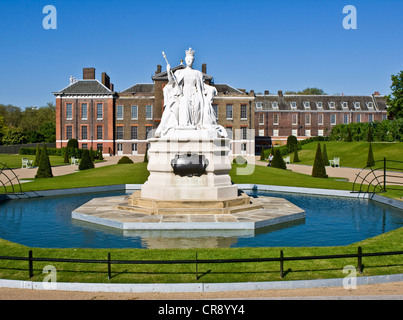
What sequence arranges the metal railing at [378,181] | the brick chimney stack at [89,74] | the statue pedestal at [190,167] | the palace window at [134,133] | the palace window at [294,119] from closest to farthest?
1. the statue pedestal at [190,167]
2. the metal railing at [378,181]
3. the brick chimney stack at [89,74]
4. the palace window at [134,133]
5. the palace window at [294,119]

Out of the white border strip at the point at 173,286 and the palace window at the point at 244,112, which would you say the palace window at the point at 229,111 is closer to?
the palace window at the point at 244,112

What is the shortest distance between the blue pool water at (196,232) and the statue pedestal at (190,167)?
2409mm

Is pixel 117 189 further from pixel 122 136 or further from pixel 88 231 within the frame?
pixel 122 136

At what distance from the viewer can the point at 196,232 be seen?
1079 centimetres

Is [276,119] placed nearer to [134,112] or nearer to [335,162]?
[134,112]

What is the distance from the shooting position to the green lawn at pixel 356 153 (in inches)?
1561

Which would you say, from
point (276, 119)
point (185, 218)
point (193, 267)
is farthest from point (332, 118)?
point (193, 267)

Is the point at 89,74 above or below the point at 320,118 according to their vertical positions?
above

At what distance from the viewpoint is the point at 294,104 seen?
7644 centimetres

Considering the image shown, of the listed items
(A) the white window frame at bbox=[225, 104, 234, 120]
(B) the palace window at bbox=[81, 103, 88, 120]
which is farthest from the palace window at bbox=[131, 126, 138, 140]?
(A) the white window frame at bbox=[225, 104, 234, 120]

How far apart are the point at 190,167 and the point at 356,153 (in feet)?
119

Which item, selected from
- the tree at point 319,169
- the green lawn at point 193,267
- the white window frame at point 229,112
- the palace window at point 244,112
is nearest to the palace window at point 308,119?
the palace window at point 244,112

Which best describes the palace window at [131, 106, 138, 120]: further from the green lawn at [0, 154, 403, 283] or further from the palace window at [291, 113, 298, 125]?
the green lawn at [0, 154, 403, 283]
